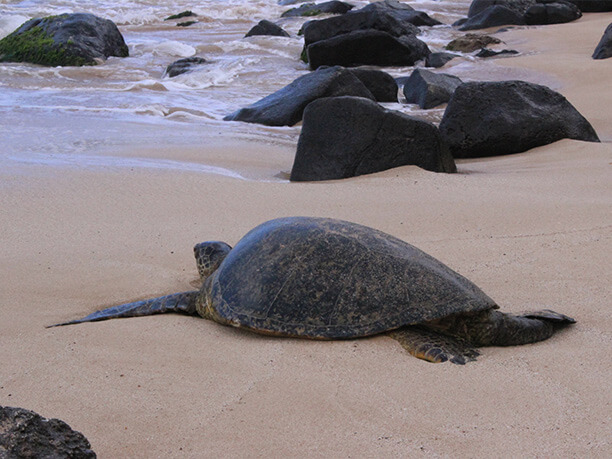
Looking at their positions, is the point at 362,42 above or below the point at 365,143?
below

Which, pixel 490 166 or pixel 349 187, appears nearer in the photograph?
pixel 349 187

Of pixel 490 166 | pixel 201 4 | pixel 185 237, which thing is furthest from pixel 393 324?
pixel 201 4

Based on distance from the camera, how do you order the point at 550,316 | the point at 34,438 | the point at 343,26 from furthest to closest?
the point at 343,26, the point at 550,316, the point at 34,438

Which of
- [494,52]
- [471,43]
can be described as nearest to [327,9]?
[471,43]

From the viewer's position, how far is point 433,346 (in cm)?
268

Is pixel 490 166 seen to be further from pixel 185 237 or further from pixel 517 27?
pixel 517 27

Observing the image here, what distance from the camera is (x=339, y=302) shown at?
2.81 meters

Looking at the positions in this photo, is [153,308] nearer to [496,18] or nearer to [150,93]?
[150,93]

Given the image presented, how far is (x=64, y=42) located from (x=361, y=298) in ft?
39.8

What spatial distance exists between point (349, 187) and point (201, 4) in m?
22.6

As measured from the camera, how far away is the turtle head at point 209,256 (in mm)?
3508

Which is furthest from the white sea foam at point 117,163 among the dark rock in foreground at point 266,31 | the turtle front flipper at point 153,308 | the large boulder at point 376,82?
the dark rock in foreground at point 266,31

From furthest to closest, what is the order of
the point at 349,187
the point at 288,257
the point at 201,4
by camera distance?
the point at 201,4 < the point at 349,187 < the point at 288,257

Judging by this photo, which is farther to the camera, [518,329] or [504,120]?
[504,120]
